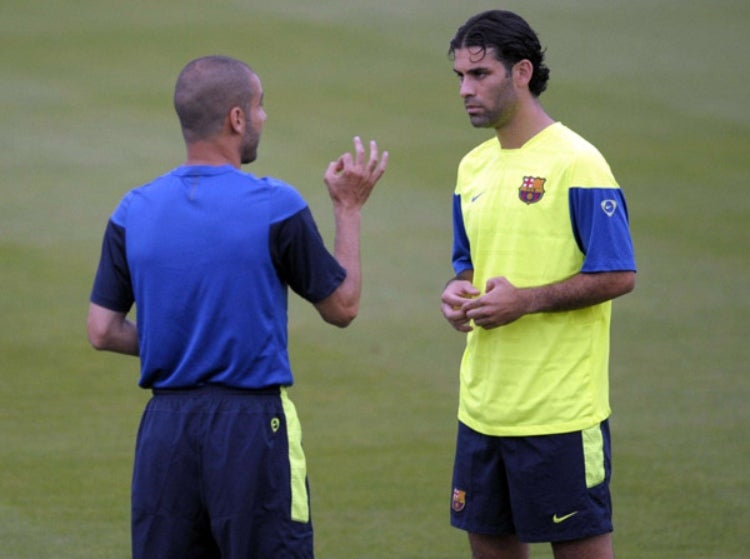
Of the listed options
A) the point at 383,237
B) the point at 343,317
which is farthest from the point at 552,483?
the point at 383,237

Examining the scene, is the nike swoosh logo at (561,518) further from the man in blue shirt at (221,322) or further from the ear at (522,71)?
the ear at (522,71)

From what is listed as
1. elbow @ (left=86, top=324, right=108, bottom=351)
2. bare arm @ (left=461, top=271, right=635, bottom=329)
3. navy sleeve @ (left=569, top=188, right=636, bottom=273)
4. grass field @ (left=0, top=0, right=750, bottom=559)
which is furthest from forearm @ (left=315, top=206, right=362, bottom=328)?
grass field @ (left=0, top=0, right=750, bottom=559)

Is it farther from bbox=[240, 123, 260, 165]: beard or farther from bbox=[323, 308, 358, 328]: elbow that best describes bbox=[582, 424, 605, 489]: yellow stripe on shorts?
bbox=[240, 123, 260, 165]: beard

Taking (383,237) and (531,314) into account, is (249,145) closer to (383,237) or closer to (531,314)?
(531,314)

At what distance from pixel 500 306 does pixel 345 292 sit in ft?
2.04

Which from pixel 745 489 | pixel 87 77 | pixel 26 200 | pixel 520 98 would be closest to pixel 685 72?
pixel 87 77

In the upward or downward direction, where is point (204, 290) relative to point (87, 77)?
downward

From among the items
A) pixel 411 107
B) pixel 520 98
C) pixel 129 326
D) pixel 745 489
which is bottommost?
pixel 745 489

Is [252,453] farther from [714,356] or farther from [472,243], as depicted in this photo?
[714,356]

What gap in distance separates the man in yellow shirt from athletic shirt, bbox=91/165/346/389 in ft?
2.45

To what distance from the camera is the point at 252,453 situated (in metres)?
3.66

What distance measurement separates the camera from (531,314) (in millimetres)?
4242

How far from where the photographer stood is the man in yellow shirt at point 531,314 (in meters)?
4.16

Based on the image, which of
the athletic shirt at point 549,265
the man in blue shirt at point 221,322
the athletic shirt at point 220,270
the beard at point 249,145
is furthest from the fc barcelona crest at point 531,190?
the beard at point 249,145
